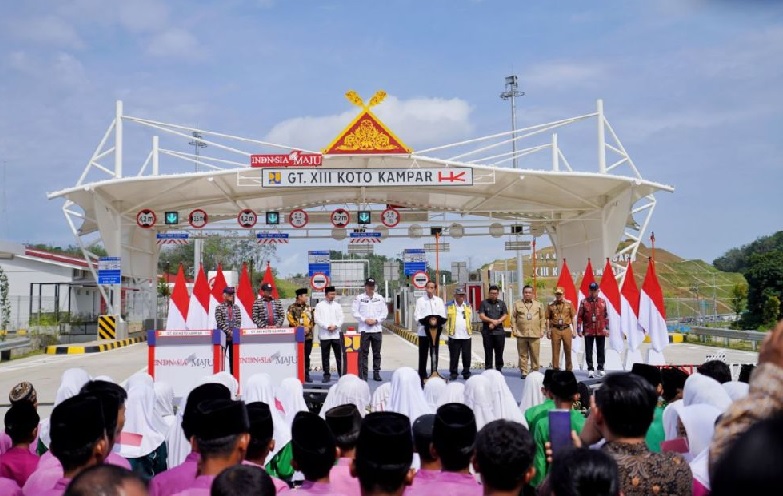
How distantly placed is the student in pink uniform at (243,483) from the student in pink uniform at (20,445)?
6.53ft

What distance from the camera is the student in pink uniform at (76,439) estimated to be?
286 centimetres

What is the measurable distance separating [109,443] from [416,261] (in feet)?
92.8

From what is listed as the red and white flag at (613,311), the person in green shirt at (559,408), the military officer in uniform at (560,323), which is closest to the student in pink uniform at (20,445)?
the person in green shirt at (559,408)

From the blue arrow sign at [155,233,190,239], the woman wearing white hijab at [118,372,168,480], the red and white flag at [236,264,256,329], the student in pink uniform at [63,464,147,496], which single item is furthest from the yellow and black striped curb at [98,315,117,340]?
the student in pink uniform at [63,464,147,496]

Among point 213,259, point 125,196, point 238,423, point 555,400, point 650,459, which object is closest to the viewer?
point 650,459

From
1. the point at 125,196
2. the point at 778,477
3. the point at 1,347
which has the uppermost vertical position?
the point at 125,196

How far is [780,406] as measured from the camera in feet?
6.90

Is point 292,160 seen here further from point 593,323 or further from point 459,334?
point 593,323

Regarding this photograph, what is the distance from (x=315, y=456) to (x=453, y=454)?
2.04 feet

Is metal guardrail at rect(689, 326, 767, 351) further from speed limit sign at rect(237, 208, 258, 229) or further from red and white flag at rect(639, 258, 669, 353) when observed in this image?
speed limit sign at rect(237, 208, 258, 229)

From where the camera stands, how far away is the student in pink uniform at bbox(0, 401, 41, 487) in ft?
11.9

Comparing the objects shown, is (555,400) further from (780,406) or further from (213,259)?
(213,259)

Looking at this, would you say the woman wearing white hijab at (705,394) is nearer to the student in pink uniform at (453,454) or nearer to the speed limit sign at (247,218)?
the student in pink uniform at (453,454)

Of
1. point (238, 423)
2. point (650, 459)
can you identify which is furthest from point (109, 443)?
point (650, 459)
